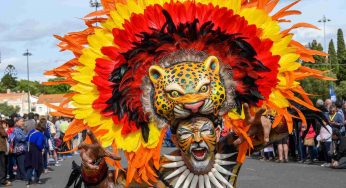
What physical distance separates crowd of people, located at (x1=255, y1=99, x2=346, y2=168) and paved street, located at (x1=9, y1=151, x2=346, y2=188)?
1.12 feet

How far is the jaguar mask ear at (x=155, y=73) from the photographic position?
4023 mm

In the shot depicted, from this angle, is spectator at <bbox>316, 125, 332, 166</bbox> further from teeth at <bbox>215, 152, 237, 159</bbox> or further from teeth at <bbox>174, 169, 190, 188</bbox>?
Answer: teeth at <bbox>174, 169, 190, 188</bbox>

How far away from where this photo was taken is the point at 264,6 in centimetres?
412

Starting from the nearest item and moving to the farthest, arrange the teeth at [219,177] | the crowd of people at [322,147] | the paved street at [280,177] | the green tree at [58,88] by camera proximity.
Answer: the teeth at [219,177]
the green tree at [58,88]
the paved street at [280,177]
the crowd of people at [322,147]

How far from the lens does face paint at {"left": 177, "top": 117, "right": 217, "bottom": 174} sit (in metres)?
3.90

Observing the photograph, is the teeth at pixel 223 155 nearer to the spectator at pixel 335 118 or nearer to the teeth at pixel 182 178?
the teeth at pixel 182 178

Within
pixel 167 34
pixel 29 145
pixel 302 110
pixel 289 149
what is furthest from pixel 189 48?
pixel 289 149

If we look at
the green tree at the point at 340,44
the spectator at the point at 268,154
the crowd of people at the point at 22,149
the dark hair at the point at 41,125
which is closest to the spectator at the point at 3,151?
the crowd of people at the point at 22,149

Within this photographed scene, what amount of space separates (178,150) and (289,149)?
11078 millimetres

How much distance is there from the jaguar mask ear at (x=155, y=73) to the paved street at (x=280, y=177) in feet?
20.8

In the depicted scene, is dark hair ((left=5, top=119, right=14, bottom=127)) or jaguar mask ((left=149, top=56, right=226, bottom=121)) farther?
dark hair ((left=5, top=119, right=14, bottom=127))

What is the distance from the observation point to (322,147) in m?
12.9

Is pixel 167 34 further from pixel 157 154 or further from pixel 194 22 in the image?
pixel 157 154

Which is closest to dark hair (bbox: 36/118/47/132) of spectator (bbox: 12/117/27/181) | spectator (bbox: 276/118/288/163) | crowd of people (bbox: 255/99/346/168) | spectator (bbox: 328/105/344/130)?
spectator (bbox: 12/117/27/181)
